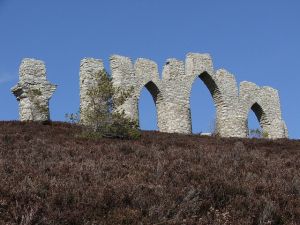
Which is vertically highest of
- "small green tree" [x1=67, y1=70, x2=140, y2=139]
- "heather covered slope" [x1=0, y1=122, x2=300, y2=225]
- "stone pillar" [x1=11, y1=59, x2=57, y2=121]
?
"stone pillar" [x1=11, y1=59, x2=57, y2=121]

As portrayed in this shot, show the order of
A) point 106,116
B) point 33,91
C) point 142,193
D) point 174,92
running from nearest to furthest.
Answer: point 142,193 → point 106,116 → point 33,91 → point 174,92

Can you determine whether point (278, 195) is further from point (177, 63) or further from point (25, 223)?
point (177, 63)

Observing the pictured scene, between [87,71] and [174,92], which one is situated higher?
[87,71]

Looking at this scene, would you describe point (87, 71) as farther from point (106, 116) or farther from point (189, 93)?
point (106, 116)

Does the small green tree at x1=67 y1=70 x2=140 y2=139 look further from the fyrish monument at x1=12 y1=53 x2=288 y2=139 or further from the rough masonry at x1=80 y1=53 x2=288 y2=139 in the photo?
the rough masonry at x1=80 y1=53 x2=288 y2=139

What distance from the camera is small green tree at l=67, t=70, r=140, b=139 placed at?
65.4ft

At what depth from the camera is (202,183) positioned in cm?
837

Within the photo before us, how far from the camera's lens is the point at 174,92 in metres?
34.2

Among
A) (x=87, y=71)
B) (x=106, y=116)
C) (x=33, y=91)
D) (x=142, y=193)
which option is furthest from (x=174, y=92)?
(x=142, y=193)

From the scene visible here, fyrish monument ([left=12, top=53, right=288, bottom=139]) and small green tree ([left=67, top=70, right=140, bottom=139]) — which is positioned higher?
fyrish monument ([left=12, top=53, right=288, bottom=139])

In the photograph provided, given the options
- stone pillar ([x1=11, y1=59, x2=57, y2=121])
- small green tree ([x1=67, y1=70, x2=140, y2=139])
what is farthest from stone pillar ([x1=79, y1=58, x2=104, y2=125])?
small green tree ([x1=67, y1=70, x2=140, y2=139])

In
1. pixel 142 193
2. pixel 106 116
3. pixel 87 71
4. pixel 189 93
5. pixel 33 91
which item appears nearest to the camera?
pixel 142 193

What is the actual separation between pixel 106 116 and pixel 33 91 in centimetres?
695

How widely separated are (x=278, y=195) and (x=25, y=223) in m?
4.04
